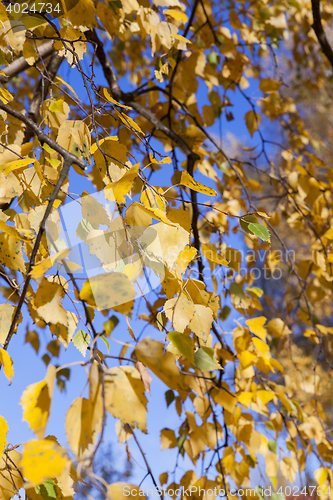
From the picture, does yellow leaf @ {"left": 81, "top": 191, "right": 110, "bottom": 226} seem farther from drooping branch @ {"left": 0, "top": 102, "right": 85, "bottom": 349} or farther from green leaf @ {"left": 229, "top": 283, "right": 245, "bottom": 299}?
green leaf @ {"left": 229, "top": 283, "right": 245, "bottom": 299}

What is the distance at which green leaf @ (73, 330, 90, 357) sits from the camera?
380 millimetres

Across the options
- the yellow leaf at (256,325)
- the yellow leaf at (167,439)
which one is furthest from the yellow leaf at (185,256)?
the yellow leaf at (167,439)

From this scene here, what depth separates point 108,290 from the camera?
0.25 m

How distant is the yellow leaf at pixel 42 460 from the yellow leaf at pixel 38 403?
27mm

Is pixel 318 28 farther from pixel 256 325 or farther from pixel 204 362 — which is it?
pixel 204 362

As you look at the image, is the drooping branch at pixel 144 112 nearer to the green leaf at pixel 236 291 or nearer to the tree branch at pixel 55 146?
the green leaf at pixel 236 291

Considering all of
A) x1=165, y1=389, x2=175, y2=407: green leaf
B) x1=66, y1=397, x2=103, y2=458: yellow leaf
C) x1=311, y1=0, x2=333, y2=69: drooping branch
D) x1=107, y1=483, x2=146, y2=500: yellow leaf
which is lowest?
x1=107, y1=483, x2=146, y2=500: yellow leaf

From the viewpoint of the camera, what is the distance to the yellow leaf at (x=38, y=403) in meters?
0.23

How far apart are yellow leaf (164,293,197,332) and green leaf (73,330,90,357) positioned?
117 mm

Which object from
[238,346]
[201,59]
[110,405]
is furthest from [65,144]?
[201,59]

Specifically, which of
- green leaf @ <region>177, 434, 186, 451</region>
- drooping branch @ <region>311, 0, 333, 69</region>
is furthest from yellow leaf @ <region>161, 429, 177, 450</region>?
drooping branch @ <region>311, 0, 333, 69</region>

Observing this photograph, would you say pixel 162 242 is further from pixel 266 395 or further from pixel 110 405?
pixel 266 395

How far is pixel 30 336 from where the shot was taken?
107 centimetres

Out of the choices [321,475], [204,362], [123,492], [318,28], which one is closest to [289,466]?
[321,475]
